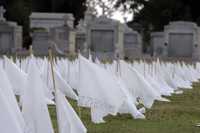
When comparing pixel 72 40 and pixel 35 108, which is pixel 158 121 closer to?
pixel 35 108

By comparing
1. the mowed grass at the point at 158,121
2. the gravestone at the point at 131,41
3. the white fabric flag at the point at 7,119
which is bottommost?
the mowed grass at the point at 158,121

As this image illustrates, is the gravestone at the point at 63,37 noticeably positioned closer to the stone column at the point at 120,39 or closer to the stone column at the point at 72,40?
the stone column at the point at 72,40

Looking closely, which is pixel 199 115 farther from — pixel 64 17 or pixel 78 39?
pixel 64 17

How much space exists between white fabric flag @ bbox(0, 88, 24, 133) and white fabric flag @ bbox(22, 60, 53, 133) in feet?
2.03

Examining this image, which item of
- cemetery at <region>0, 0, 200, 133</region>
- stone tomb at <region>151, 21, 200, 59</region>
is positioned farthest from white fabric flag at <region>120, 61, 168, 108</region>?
stone tomb at <region>151, 21, 200, 59</region>

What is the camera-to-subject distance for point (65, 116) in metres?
8.30

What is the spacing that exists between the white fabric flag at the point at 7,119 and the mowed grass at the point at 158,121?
3237 mm

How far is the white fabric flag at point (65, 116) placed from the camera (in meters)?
8.22

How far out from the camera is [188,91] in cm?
1966

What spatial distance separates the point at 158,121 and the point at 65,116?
3898mm

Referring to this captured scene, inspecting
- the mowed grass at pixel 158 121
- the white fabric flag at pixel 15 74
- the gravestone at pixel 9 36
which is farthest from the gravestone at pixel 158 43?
the white fabric flag at pixel 15 74

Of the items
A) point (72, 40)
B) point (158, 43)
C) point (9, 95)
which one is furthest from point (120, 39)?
point (9, 95)

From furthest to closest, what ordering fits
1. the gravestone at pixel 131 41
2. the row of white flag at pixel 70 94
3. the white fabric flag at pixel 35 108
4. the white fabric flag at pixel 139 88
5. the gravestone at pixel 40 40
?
the gravestone at pixel 131 41, the gravestone at pixel 40 40, the white fabric flag at pixel 139 88, the white fabric flag at pixel 35 108, the row of white flag at pixel 70 94

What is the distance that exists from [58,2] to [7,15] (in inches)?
241
